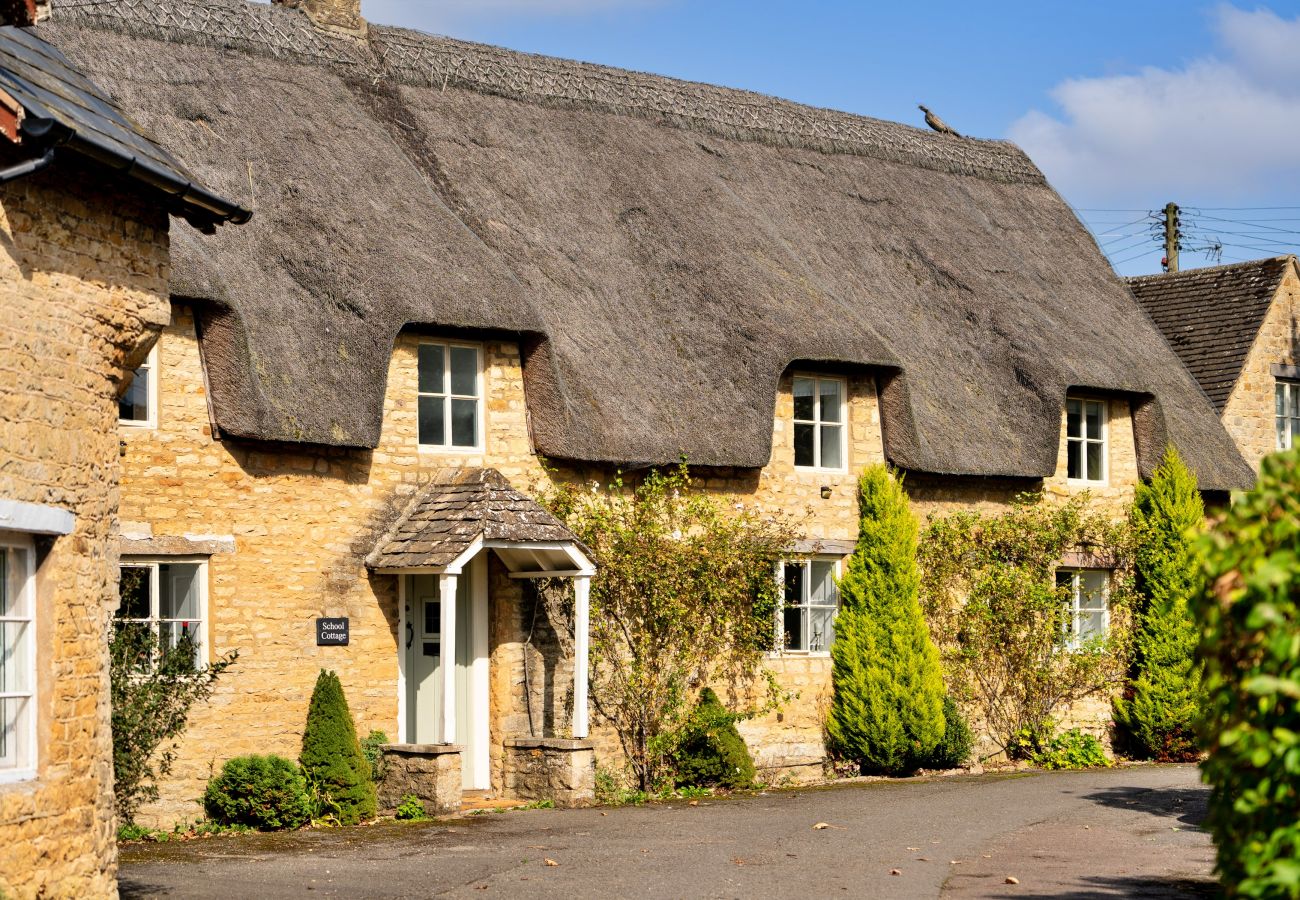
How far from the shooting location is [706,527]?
18.1 m

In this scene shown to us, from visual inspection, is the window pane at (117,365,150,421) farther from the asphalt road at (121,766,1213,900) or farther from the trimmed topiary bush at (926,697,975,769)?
the trimmed topiary bush at (926,697,975,769)

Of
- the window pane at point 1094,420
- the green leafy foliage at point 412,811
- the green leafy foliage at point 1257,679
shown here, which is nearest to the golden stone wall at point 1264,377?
the window pane at point 1094,420

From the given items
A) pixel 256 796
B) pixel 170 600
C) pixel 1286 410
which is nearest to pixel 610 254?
pixel 170 600

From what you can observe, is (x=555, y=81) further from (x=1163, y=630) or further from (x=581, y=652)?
(x=1163, y=630)

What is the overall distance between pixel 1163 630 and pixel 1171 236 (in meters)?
20.4

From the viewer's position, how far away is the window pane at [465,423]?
16953 millimetres

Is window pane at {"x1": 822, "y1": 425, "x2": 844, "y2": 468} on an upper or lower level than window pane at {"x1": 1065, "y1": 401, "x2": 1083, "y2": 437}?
lower

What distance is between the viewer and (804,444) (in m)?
19.6

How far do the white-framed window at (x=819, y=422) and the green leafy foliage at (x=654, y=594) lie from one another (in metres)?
1.69

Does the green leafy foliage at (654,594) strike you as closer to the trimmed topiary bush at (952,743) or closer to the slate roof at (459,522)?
the slate roof at (459,522)

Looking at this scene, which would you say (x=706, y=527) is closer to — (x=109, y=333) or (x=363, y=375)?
(x=363, y=375)

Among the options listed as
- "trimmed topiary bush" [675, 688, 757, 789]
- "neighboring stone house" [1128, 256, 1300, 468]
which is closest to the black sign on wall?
"trimmed topiary bush" [675, 688, 757, 789]

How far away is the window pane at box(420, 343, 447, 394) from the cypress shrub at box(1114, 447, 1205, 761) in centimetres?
976

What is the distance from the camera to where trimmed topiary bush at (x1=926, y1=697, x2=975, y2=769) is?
65.3ft
